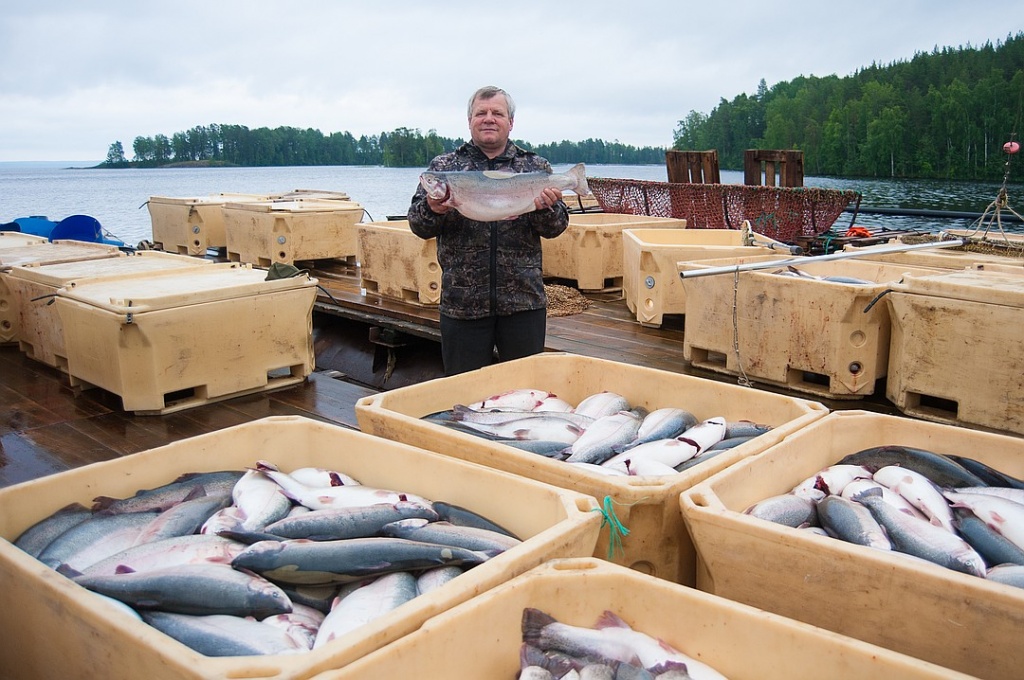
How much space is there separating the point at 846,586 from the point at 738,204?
9371mm

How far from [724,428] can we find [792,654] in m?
1.48

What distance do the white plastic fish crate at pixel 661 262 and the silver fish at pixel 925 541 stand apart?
14.2ft

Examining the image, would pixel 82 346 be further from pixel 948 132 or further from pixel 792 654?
pixel 948 132

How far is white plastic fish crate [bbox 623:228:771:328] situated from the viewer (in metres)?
7.00

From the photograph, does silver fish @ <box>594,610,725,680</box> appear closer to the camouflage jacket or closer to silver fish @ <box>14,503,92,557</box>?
silver fish @ <box>14,503,92,557</box>

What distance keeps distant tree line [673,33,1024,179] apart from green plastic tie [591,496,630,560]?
58.9 metres

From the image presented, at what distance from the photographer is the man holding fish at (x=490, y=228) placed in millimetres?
3949

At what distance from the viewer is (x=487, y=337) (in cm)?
444

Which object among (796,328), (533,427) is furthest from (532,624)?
(796,328)

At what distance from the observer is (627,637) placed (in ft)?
6.78

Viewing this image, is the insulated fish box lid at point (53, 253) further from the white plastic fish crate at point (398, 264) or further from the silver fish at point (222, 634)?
the silver fish at point (222, 634)

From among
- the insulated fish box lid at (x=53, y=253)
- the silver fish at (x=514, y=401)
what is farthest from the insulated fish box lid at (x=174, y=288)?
the silver fish at (x=514, y=401)

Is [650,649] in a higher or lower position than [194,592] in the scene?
lower

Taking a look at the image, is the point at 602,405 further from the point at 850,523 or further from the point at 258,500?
the point at 258,500
